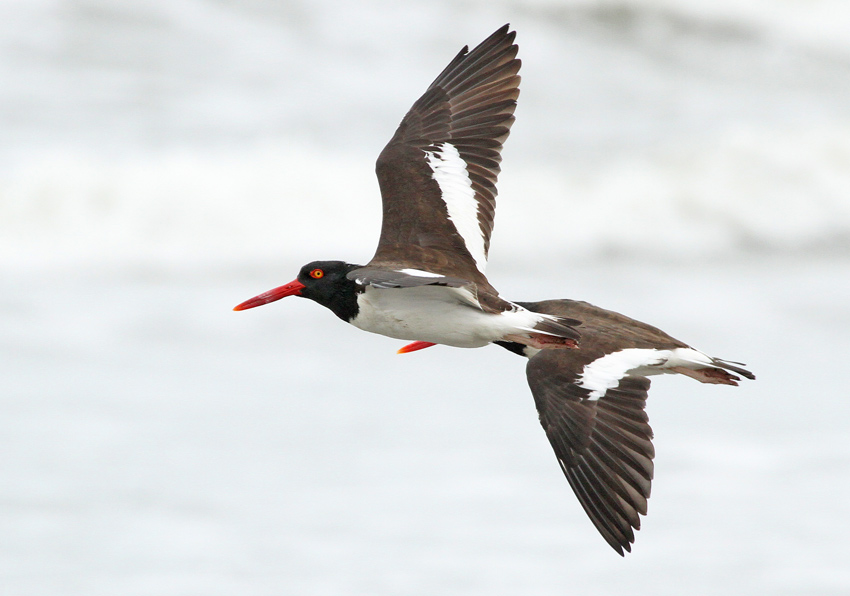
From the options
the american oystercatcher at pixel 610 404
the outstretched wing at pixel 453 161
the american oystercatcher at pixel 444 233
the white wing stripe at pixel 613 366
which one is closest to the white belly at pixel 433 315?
the american oystercatcher at pixel 444 233

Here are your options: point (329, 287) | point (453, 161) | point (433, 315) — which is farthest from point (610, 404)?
point (453, 161)

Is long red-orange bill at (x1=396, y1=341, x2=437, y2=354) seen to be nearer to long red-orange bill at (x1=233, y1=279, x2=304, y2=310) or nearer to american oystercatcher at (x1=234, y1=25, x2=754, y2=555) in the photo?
american oystercatcher at (x1=234, y1=25, x2=754, y2=555)

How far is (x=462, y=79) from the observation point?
496 inches

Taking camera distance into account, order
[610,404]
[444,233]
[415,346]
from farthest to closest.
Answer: [415,346]
[444,233]
[610,404]

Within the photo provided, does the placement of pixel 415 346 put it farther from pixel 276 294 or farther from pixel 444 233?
pixel 276 294

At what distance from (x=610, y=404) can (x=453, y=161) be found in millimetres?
3344

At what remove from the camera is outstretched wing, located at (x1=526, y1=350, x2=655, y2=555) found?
9.49 meters

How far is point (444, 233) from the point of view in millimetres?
11523

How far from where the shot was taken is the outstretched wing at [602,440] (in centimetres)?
949

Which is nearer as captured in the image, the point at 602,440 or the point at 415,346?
the point at 602,440

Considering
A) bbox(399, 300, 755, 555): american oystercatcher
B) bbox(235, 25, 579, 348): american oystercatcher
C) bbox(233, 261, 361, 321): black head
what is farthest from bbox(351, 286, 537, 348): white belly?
bbox(399, 300, 755, 555): american oystercatcher

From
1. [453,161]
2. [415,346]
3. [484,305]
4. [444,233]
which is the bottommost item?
[415,346]

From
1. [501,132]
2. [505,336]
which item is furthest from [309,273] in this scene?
[501,132]

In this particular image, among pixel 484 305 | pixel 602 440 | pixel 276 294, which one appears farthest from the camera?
pixel 276 294
